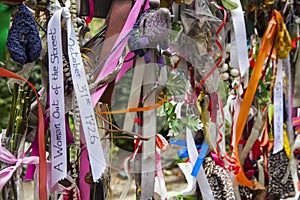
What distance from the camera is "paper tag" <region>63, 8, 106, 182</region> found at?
2.04ft

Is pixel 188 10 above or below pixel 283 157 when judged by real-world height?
above

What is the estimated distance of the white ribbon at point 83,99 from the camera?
0.62 meters

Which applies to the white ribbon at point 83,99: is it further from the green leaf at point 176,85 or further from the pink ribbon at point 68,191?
the green leaf at point 176,85

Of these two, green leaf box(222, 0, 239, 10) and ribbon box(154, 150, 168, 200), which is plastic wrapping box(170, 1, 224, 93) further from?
ribbon box(154, 150, 168, 200)

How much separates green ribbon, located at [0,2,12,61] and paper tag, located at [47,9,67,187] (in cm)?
5

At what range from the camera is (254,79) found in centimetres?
105

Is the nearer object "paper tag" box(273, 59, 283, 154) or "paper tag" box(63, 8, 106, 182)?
"paper tag" box(63, 8, 106, 182)

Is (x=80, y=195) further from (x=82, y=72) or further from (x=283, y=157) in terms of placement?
(x=283, y=157)

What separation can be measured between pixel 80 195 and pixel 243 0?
61 cm

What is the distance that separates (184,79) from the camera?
0.79 metres

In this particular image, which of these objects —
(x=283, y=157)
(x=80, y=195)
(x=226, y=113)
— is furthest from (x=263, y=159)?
(x=80, y=195)


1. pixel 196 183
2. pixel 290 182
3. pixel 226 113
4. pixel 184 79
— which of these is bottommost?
pixel 290 182

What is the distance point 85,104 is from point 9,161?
0.15m

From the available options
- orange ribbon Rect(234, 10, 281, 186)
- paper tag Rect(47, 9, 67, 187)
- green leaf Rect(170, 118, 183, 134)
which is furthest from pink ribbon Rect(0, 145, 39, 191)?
orange ribbon Rect(234, 10, 281, 186)
